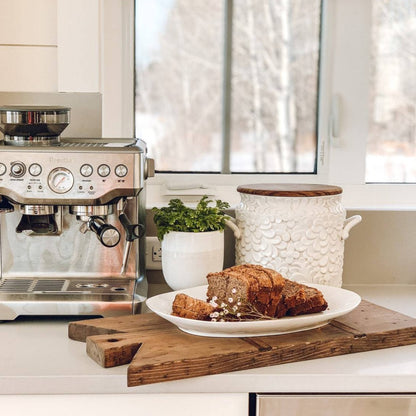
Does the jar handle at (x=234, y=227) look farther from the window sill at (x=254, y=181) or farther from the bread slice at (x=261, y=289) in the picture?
the window sill at (x=254, y=181)

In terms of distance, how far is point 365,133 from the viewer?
93.2 inches

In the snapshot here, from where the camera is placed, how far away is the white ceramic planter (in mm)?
1592

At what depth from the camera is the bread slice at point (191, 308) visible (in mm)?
1334

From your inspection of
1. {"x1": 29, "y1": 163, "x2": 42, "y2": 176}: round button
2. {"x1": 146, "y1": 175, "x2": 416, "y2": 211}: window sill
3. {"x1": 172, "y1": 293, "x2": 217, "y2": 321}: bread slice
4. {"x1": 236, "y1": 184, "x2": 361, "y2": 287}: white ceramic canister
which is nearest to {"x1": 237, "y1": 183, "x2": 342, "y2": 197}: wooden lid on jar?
{"x1": 236, "y1": 184, "x2": 361, "y2": 287}: white ceramic canister

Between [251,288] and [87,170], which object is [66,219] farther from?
[251,288]

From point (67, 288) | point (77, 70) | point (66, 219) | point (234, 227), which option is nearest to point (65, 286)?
point (67, 288)

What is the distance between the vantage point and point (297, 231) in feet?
5.15

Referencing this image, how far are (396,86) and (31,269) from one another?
137cm

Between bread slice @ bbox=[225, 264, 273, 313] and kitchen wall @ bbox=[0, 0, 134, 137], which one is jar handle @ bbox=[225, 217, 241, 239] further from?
kitchen wall @ bbox=[0, 0, 134, 137]

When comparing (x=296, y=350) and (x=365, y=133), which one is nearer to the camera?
(x=296, y=350)

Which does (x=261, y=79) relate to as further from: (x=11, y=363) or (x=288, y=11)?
(x=11, y=363)

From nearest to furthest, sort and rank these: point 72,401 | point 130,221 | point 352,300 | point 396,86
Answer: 1. point 72,401
2. point 352,300
3. point 130,221
4. point 396,86

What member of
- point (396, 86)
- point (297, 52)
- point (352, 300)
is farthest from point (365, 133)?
point (352, 300)

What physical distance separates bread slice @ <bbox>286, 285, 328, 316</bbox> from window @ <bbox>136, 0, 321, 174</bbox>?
1.11 metres
